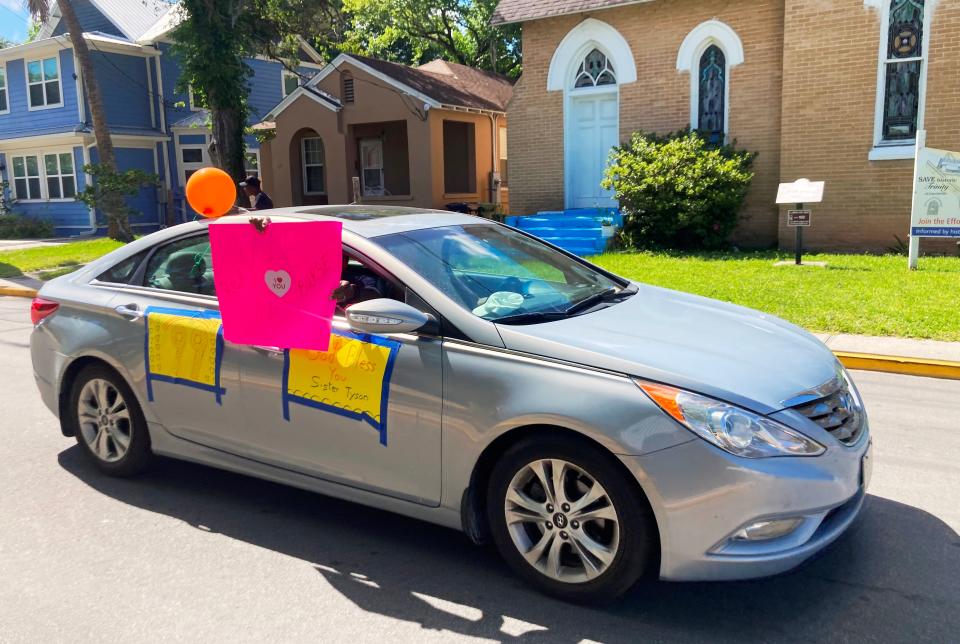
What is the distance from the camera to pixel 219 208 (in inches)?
179

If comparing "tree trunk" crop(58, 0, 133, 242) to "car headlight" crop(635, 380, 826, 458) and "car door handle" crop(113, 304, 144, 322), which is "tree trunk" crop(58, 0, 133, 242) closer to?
"car door handle" crop(113, 304, 144, 322)

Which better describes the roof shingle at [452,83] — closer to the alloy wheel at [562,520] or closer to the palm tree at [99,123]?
the palm tree at [99,123]

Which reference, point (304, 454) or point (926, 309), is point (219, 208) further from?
point (926, 309)

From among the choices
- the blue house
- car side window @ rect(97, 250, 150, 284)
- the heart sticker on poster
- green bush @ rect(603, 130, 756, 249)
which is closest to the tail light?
car side window @ rect(97, 250, 150, 284)

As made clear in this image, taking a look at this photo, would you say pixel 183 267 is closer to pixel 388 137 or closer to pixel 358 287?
pixel 358 287

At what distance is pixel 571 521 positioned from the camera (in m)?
3.30

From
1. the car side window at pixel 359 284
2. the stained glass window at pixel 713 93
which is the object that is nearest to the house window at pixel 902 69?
the stained glass window at pixel 713 93

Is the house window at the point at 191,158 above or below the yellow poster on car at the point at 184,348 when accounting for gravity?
above

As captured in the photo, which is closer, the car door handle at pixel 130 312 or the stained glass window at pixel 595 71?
the car door handle at pixel 130 312

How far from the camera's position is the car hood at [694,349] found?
3.23m

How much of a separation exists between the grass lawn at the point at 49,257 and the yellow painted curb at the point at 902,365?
1516 centimetres

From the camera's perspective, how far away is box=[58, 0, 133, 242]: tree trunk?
19641 mm

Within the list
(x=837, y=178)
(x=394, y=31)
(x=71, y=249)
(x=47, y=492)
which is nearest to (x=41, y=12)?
(x=71, y=249)

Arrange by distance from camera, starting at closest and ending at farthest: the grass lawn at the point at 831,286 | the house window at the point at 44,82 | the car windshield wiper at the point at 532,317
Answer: the car windshield wiper at the point at 532,317 → the grass lawn at the point at 831,286 → the house window at the point at 44,82
